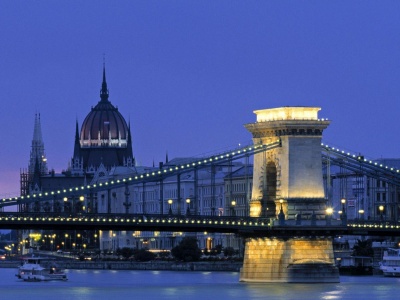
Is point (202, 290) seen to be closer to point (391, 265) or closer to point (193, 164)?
point (193, 164)

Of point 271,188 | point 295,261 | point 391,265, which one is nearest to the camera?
point 295,261

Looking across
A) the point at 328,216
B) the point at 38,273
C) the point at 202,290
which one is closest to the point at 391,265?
the point at 38,273

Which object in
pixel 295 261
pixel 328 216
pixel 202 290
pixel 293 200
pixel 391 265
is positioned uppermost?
pixel 293 200

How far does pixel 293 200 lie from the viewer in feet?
438

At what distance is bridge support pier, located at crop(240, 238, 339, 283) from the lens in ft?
431

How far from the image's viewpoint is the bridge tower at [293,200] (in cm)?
13212

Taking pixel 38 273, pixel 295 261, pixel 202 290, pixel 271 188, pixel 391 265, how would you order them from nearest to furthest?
1. pixel 202 290
2. pixel 295 261
3. pixel 271 188
4. pixel 38 273
5. pixel 391 265

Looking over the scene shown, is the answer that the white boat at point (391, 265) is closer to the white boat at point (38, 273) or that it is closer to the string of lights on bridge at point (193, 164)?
the white boat at point (38, 273)

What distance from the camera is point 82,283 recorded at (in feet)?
493

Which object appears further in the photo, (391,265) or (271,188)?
(391,265)

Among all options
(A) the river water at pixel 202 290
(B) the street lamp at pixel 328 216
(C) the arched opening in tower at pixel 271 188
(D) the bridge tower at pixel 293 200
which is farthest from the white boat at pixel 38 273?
(B) the street lamp at pixel 328 216

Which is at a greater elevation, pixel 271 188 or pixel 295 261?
pixel 271 188

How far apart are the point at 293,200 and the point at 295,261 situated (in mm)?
4132

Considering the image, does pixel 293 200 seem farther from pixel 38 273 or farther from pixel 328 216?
pixel 38 273
